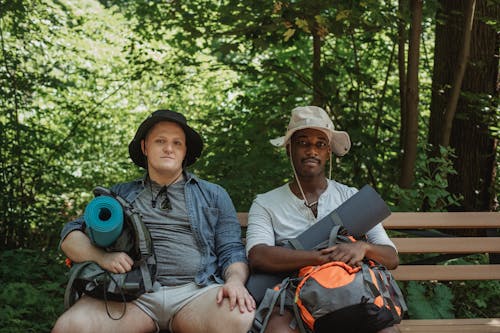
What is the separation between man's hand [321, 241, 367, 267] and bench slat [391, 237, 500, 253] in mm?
789

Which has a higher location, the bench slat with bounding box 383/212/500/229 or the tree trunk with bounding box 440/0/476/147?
the tree trunk with bounding box 440/0/476/147

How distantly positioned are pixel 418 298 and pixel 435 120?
223cm

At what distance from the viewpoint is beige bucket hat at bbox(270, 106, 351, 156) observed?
11.3ft

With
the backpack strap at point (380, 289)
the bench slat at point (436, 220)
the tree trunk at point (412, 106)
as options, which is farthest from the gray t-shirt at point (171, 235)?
the tree trunk at point (412, 106)

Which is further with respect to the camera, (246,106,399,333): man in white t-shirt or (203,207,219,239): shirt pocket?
(203,207,219,239): shirt pocket

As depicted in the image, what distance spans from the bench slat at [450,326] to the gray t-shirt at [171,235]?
128cm

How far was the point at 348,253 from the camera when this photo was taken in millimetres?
3072

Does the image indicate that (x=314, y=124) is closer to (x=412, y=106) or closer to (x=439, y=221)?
(x=439, y=221)

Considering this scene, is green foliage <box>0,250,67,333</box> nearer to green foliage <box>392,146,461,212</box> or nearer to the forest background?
the forest background

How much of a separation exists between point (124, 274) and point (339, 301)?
3.46ft

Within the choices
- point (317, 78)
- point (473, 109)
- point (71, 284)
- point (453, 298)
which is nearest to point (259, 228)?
point (71, 284)

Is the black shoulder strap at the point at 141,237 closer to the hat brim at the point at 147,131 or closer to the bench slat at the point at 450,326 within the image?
the hat brim at the point at 147,131

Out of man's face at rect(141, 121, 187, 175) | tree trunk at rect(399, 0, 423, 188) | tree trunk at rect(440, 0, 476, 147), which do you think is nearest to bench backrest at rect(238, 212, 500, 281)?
man's face at rect(141, 121, 187, 175)

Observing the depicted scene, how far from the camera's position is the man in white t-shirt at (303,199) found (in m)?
3.29
